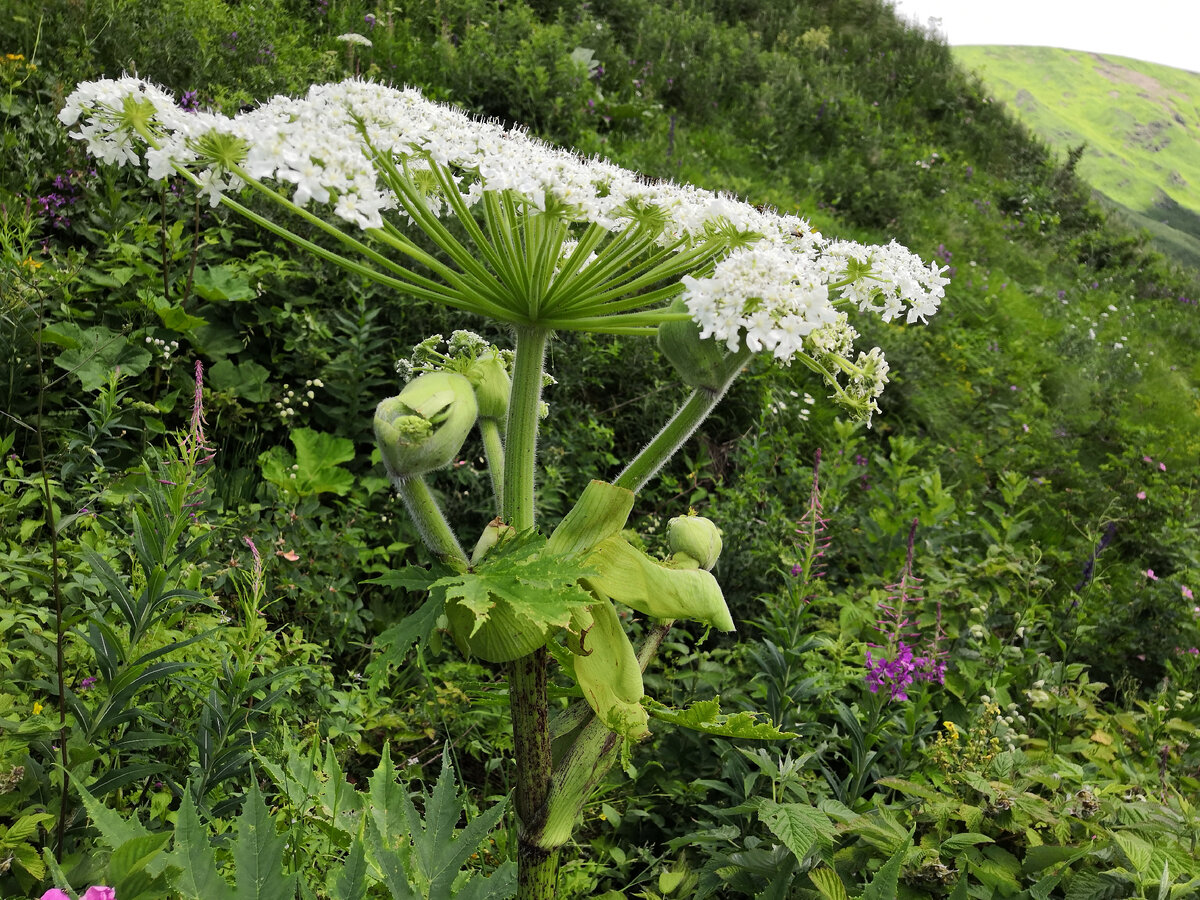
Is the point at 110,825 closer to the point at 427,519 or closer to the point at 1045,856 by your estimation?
the point at 427,519

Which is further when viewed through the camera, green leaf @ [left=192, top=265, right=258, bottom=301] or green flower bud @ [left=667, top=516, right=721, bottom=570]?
green leaf @ [left=192, top=265, right=258, bottom=301]

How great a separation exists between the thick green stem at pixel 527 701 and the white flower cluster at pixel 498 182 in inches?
10.9

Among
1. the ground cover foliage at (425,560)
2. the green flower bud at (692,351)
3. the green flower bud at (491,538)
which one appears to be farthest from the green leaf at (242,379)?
the green flower bud at (692,351)

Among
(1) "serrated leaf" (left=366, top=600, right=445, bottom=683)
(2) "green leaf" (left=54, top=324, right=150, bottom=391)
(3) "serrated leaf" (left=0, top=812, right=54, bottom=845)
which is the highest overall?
(1) "serrated leaf" (left=366, top=600, right=445, bottom=683)

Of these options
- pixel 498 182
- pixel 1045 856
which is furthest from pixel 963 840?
pixel 498 182

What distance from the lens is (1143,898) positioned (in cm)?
142

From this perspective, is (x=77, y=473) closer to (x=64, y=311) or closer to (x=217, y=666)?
(x=64, y=311)

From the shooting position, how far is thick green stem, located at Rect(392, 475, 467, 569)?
4.19 ft

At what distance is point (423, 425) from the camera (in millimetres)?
1189

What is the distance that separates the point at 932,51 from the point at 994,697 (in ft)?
49.6

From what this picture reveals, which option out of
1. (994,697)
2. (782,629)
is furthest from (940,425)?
(782,629)

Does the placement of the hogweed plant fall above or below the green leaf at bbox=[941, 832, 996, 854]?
above

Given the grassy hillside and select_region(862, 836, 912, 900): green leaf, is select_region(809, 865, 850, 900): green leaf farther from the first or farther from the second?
the grassy hillside

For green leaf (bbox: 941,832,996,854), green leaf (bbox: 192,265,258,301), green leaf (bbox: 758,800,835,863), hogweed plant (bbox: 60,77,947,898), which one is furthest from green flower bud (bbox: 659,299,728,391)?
green leaf (bbox: 192,265,258,301)
